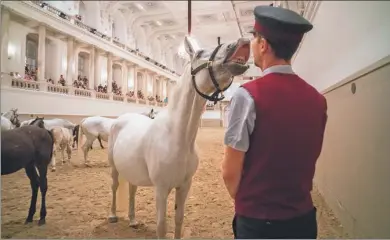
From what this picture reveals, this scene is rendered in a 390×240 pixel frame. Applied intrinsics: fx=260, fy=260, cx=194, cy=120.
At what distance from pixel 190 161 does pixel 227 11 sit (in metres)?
1.97

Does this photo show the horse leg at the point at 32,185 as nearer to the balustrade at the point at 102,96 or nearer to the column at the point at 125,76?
the balustrade at the point at 102,96

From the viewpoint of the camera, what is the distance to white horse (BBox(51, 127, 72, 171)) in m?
2.41

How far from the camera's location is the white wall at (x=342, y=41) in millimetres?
1907

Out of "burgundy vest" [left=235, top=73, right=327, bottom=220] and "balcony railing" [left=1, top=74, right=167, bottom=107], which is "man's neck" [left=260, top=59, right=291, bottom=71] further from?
"balcony railing" [left=1, top=74, right=167, bottom=107]

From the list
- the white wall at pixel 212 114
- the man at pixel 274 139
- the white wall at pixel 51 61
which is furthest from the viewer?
the white wall at pixel 51 61

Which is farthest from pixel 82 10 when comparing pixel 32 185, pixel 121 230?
pixel 121 230

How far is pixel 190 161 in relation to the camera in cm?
192

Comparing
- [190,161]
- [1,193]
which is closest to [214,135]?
[190,161]

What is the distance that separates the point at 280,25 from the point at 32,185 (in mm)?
2378

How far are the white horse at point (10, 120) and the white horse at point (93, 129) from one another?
50 centimetres

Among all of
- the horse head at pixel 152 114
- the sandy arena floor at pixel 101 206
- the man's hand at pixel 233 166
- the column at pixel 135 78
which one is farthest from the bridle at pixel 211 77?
the column at pixel 135 78

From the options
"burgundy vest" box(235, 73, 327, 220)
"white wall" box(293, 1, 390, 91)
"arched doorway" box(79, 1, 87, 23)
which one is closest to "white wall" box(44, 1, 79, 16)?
"arched doorway" box(79, 1, 87, 23)

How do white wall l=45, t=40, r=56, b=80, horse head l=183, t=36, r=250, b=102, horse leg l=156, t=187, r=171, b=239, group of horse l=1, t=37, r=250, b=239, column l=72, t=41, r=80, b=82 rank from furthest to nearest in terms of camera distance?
column l=72, t=41, r=80, b=82 < white wall l=45, t=40, r=56, b=80 < horse leg l=156, t=187, r=171, b=239 < group of horse l=1, t=37, r=250, b=239 < horse head l=183, t=36, r=250, b=102

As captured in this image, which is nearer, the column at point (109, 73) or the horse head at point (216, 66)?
the horse head at point (216, 66)
